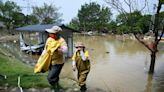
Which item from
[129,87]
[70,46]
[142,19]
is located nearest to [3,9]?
[70,46]

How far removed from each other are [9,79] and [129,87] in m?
5.11

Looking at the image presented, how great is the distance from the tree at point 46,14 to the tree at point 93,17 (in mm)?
12080

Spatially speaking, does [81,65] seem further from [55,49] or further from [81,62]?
[55,49]

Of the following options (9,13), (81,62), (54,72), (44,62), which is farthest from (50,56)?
(9,13)

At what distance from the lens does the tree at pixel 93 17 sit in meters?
77.5

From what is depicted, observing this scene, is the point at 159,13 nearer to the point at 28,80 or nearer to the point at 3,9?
the point at 28,80

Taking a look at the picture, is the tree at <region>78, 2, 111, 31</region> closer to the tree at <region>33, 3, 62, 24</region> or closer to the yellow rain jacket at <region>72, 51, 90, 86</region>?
the tree at <region>33, 3, 62, 24</region>

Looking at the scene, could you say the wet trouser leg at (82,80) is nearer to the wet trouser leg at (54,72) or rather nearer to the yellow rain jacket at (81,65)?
the yellow rain jacket at (81,65)

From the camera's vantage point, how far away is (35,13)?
67000 millimetres

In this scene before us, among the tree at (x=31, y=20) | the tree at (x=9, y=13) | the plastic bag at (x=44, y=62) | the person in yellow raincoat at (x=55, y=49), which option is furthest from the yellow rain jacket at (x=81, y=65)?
the tree at (x=31, y=20)

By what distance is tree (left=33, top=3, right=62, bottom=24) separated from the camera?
6662 cm

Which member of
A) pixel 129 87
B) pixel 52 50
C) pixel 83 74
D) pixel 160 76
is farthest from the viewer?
pixel 160 76

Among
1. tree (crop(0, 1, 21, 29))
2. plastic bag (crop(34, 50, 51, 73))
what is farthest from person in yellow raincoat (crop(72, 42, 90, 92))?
tree (crop(0, 1, 21, 29))

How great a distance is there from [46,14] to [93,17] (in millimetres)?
17727
